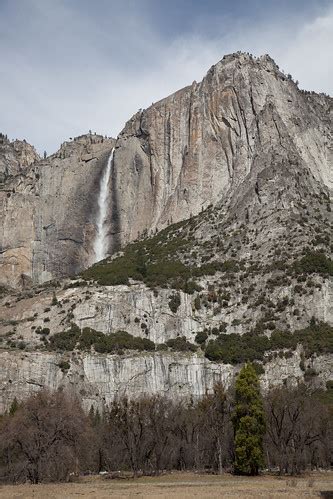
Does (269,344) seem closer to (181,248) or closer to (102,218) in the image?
(181,248)

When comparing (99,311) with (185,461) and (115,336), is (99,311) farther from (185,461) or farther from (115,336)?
(185,461)

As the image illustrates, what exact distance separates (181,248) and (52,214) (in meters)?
43.9

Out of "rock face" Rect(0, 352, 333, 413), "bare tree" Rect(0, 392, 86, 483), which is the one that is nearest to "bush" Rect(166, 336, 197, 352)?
"rock face" Rect(0, 352, 333, 413)

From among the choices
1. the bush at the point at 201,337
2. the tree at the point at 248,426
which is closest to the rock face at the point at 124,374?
the bush at the point at 201,337

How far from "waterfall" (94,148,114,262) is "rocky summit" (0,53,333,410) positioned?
332 millimetres

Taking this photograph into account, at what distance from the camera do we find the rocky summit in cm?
8625

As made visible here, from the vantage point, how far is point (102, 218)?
5497 inches

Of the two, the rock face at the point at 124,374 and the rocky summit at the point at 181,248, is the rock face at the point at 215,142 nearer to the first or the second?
the rocky summit at the point at 181,248

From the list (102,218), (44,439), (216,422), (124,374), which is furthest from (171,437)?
(102,218)

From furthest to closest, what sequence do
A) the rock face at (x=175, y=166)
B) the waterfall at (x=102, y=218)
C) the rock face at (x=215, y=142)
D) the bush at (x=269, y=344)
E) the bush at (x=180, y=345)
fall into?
the waterfall at (x=102, y=218) → the rock face at (x=215, y=142) → the rock face at (x=175, y=166) → the bush at (x=180, y=345) → the bush at (x=269, y=344)

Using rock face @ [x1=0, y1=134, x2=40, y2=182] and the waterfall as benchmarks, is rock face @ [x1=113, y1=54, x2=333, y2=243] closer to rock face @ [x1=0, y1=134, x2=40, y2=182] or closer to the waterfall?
the waterfall

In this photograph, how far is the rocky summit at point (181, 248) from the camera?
86.2 m

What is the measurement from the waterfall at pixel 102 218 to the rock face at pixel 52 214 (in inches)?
43.7

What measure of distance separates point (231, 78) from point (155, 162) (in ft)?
73.7
